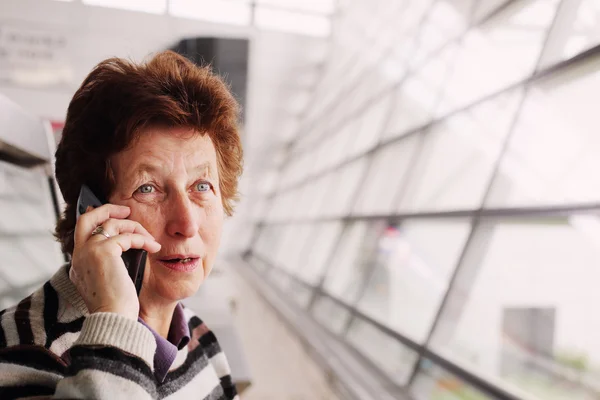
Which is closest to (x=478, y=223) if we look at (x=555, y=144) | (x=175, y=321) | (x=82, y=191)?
(x=555, y=144)

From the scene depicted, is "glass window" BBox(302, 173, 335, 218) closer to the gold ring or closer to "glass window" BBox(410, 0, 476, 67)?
"glass window" BBox(410, 0, 476, 67)

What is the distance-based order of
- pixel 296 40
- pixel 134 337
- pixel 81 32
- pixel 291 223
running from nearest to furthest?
pixel 134 337 < pixel 81 32 < pixel 296 40 < pixel 291 223

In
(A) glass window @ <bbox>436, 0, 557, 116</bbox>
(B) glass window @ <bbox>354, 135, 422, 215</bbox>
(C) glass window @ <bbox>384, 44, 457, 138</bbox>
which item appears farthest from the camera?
(B) glass window @ <bbox>354, 135, 422, 215</bbox>

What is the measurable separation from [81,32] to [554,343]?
12.3 feet

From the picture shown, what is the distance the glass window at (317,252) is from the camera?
27.4ft

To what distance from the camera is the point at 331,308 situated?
7.17 metres

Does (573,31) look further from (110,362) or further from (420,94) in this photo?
(110,362)

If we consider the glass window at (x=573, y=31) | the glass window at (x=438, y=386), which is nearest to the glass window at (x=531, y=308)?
the glass window at (x=438, y=386)

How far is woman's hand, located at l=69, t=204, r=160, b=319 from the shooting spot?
867 mm

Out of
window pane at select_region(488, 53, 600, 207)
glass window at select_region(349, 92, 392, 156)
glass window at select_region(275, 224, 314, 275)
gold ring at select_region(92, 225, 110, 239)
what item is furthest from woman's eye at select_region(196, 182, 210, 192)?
glass window at select_region(275, 224, 314, 275)

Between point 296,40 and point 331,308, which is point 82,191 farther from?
point 331,308

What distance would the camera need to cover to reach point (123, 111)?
0.98 m

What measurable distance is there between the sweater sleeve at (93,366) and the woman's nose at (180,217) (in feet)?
0.74

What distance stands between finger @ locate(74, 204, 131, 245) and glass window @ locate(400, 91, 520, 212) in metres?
3.74
